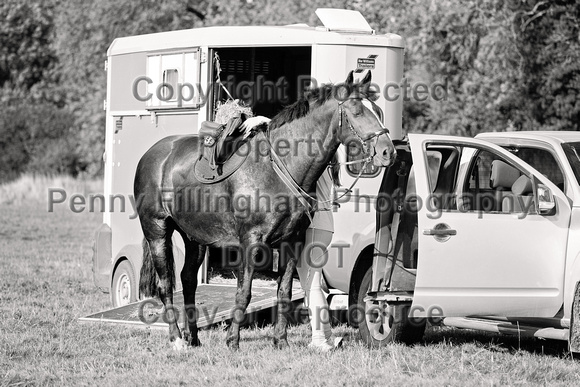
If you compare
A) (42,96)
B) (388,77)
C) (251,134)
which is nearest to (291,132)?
(251,134)

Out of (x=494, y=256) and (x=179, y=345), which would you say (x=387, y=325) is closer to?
(x=494, y=256)

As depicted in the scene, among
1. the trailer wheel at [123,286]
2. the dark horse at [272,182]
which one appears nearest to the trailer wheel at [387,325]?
the dark horse at [272,182]

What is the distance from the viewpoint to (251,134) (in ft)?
28.3

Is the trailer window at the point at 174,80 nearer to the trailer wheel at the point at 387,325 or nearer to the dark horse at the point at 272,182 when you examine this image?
the dark horse at the point at 272,182

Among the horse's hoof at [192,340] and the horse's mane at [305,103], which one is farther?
the horse's hoof at [192,340]

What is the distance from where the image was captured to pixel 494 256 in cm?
804

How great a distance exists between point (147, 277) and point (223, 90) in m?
2.55

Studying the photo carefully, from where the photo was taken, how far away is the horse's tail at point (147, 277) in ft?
33.6

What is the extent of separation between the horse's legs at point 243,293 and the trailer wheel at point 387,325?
117 cm

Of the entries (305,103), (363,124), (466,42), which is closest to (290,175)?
(305,103)

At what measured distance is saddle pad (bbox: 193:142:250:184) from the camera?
27.8 feet

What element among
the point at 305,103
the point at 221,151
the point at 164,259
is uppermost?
the point at 305,103

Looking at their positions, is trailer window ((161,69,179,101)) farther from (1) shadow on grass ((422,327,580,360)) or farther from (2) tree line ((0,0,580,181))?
(2) tree line ((0,0,580,181))


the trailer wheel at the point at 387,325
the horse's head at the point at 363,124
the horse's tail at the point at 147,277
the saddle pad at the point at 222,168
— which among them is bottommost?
the trailer wheel at the point at 387,325
